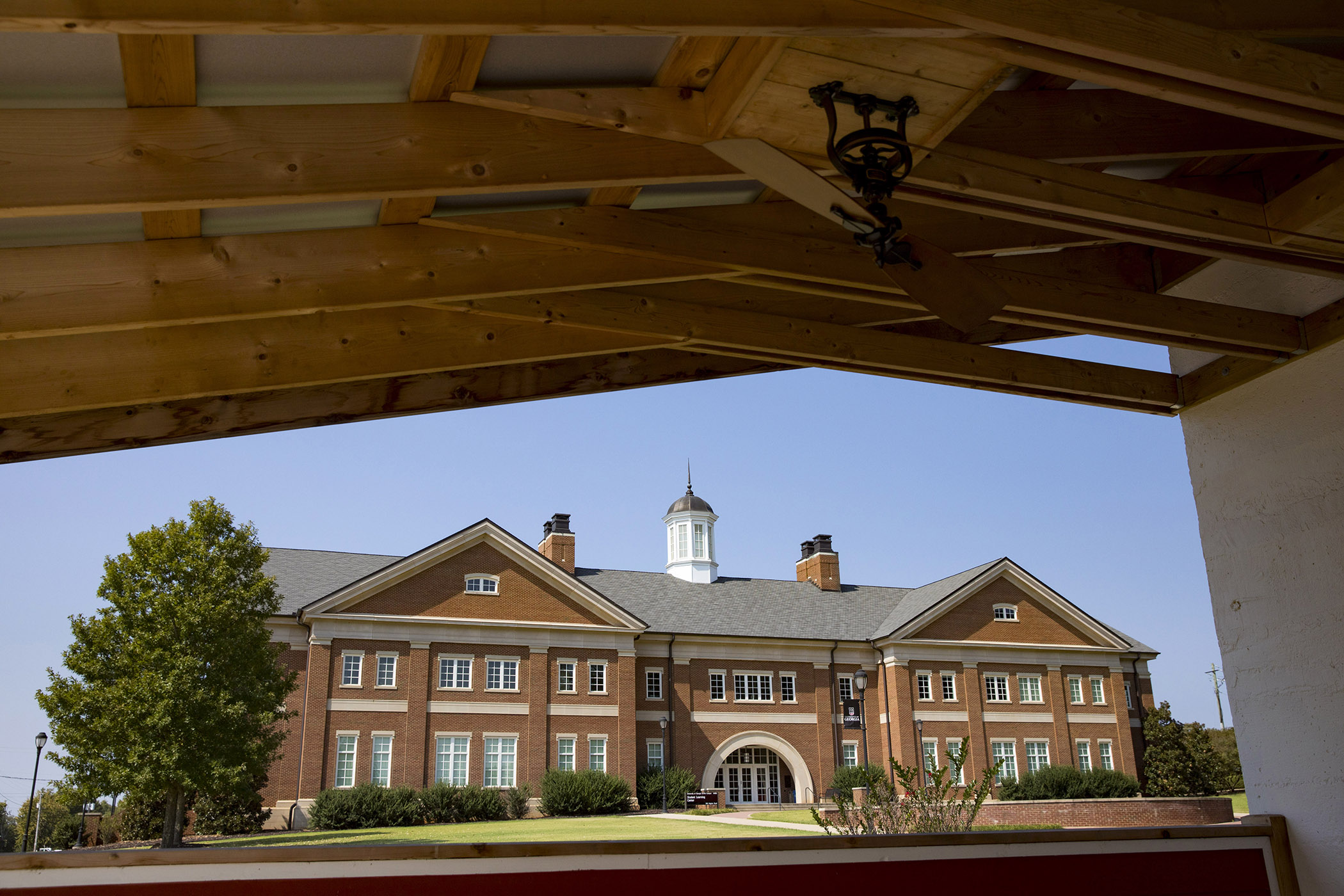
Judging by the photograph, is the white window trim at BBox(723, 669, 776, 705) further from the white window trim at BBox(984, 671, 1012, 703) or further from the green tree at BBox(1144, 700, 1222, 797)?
the green tree at BBox(1144, 700, 1222, 797)

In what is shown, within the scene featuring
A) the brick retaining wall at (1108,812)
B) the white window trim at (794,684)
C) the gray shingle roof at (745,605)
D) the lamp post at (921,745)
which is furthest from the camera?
the gray shingle roof at (745,605)

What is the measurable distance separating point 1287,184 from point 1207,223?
865 mm

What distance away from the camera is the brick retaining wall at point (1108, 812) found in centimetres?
2217

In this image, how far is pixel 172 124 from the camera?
3408mm

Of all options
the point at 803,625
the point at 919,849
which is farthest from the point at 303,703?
the point at 919,849

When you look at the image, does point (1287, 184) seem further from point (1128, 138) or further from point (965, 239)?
point (965, 239)

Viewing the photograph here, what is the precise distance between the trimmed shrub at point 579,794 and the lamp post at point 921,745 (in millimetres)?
10426

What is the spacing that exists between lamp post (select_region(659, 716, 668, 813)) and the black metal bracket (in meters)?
29.9

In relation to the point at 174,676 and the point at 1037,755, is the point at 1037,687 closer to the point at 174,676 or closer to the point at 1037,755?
the point at 1037,755

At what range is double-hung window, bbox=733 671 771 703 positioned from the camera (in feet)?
114

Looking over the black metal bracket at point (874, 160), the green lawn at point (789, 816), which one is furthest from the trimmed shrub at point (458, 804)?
the black metal bracket at point (874, 160)

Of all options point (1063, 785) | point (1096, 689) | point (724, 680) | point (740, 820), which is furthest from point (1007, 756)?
point (740, 820)

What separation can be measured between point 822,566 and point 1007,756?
9.94 meters

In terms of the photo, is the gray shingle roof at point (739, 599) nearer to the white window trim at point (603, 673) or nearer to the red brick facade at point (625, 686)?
the red brick facade at point (625, 686)
